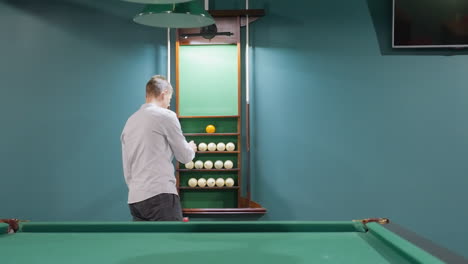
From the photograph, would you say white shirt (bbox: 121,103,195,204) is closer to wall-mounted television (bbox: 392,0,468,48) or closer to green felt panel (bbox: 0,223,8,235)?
green felt panel (bbox: 0,223,8,235)

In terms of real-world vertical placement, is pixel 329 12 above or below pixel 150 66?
above

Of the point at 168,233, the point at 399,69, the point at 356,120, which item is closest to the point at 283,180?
the point at 356,120

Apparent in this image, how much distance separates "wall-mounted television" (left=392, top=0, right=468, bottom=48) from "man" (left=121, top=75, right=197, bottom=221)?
242 centimetres

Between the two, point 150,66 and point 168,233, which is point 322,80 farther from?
point 168,233

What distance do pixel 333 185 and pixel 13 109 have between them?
9.52 ft

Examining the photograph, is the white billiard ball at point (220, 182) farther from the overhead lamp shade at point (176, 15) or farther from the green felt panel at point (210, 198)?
the overhead lamp shade at point (176, 15)

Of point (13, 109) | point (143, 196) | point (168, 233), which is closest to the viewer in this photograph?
point (168, 233)

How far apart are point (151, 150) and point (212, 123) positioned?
1570 millimetres

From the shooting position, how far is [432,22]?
3.99 metres

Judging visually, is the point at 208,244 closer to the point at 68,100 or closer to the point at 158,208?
the point at 158,208

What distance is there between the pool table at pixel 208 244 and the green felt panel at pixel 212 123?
7.35ft

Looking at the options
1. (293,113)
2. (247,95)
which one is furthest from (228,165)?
(293,113)

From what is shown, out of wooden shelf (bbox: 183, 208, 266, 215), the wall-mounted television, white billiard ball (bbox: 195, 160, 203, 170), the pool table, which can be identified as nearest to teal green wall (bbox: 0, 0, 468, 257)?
the wall-mounted television

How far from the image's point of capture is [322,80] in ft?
13.6
